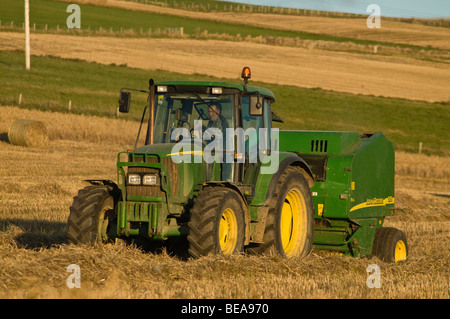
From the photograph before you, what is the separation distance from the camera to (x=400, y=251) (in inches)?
427

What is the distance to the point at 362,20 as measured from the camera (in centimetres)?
7788

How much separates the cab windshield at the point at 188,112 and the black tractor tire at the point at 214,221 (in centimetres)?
89

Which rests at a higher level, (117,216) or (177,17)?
(177,17)

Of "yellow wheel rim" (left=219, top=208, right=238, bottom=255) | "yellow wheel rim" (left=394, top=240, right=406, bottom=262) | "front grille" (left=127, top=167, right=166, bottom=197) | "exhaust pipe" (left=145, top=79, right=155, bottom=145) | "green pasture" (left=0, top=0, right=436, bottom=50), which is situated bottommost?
"yellow wheel rim" (left=394, top=240, right=406, bottom=262)

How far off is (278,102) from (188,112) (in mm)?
32217

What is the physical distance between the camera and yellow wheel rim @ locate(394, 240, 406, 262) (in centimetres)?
1068

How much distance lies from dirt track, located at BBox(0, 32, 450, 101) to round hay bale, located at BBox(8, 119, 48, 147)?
2137 centimetres

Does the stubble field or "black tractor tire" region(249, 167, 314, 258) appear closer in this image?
the stubble field

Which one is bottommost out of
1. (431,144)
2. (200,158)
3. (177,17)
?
(431,144)

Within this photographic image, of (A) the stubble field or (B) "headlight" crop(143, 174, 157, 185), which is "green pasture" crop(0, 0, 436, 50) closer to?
(A) the stubble field

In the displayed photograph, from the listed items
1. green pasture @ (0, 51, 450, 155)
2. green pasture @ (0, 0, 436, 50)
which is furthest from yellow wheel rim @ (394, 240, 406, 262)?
green pasture @ (0, 0, 436, 50)
